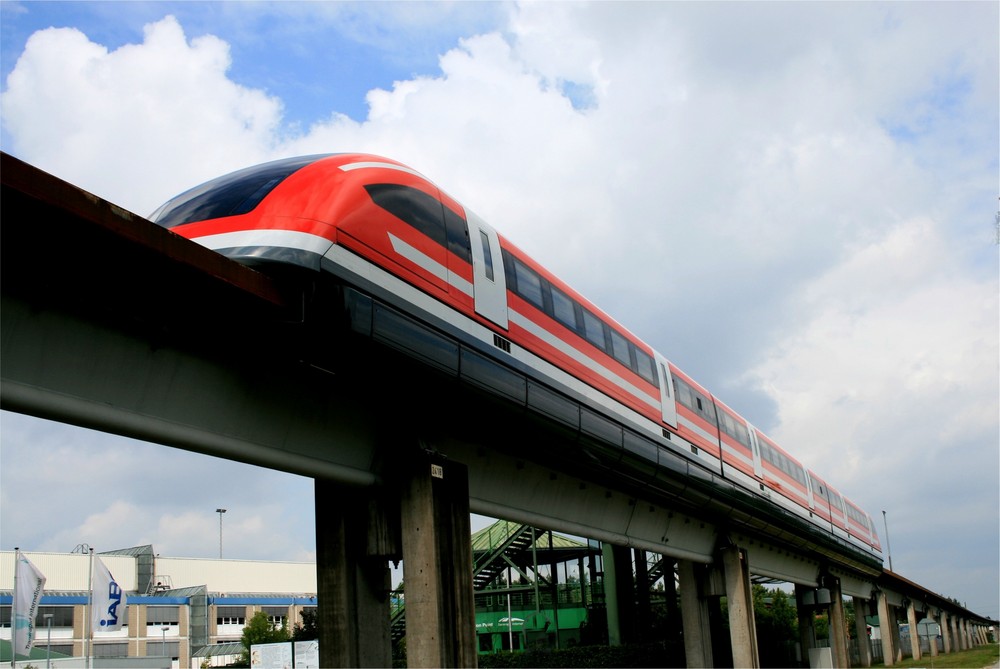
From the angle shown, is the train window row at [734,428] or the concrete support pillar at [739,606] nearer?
the train window row at [734,428]

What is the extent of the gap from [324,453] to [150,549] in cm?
6275

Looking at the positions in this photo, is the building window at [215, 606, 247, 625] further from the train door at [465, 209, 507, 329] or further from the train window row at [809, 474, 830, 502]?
the train door at [465, 209, 507, 329]

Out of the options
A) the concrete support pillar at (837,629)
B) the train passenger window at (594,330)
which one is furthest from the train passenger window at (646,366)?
the concrete support pillar at (837,629)

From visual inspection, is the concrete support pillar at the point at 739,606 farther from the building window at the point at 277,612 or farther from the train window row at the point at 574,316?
the building window at the point at 277,612

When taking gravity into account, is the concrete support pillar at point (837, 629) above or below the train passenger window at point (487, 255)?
below

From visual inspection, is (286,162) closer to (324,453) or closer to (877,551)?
(324,453)

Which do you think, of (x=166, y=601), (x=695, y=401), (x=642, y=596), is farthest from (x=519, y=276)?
(x=166, y=601)

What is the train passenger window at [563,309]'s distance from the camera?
1508 cm

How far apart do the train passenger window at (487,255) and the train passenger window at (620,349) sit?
5.02 m

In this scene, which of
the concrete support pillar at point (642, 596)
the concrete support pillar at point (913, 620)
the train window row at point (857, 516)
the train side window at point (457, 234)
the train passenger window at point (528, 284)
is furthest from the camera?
the concrete support pillar at point (913, 620)

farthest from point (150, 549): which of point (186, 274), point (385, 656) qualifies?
point (186, 274)

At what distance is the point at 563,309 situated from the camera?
1542cm

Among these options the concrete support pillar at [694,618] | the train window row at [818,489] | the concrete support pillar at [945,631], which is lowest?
the concrete support pillar at [945,631]

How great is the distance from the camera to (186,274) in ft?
27.9
